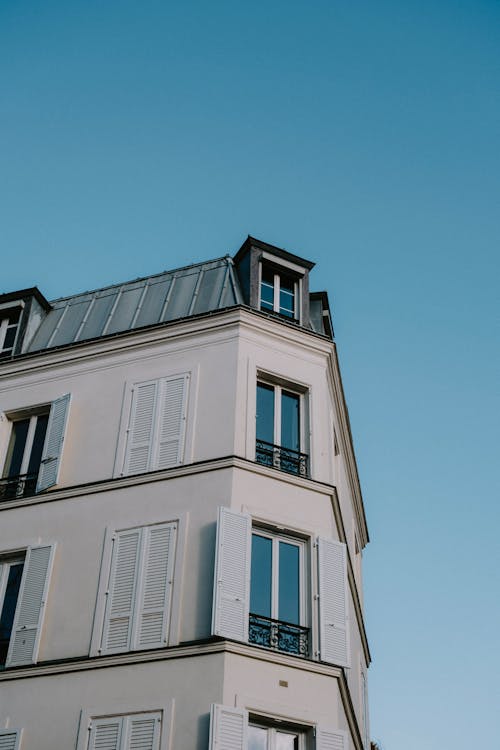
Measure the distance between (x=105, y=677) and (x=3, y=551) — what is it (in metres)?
3.48

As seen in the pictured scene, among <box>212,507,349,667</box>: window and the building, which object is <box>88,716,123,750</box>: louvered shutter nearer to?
the building

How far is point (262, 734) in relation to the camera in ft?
44.9

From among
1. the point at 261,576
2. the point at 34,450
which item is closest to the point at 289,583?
the point at 261,576

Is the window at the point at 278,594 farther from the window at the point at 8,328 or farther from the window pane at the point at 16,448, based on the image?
the window at the point at 8,328

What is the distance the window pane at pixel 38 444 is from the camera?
1803 cm

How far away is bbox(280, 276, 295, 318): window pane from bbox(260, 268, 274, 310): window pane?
24cm

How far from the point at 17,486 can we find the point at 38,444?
1.00 metres

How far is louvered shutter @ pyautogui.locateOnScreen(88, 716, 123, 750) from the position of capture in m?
13.6

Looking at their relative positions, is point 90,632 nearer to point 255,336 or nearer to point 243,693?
point 243,693

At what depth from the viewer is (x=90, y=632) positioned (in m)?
15.0

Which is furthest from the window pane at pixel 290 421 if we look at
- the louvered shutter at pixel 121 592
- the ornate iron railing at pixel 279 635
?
the ornate iron railing at pixel 279 635

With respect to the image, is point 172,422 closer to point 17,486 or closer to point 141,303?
point 17,486

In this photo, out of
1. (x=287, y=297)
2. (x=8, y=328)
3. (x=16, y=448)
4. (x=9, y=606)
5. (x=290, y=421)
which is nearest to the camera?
(x=9, y=606)

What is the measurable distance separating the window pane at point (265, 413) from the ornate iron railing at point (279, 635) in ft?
11.6
